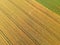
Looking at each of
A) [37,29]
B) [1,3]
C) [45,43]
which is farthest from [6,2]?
[45,43]

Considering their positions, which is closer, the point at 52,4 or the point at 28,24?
the point at 28,24

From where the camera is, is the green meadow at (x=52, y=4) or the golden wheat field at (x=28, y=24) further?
the green meadow at (x=52, y=4)

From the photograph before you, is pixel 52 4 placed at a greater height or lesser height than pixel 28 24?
greater

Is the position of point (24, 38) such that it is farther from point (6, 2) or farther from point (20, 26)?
point (6, 2)

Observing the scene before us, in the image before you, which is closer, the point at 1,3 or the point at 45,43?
the point at 45,43

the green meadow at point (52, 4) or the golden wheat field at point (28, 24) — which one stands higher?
the green meadow at point (52, 4)

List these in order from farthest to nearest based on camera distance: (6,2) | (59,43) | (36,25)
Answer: (6,2)
(36,25)
(59,43)

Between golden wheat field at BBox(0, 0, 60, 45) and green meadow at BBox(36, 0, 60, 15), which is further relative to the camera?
green meadow at BBox(36, 0, 60, 15)

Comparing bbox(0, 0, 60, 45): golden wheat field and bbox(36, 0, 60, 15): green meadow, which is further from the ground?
bbox(36, 0, 60, 15): green meadow
